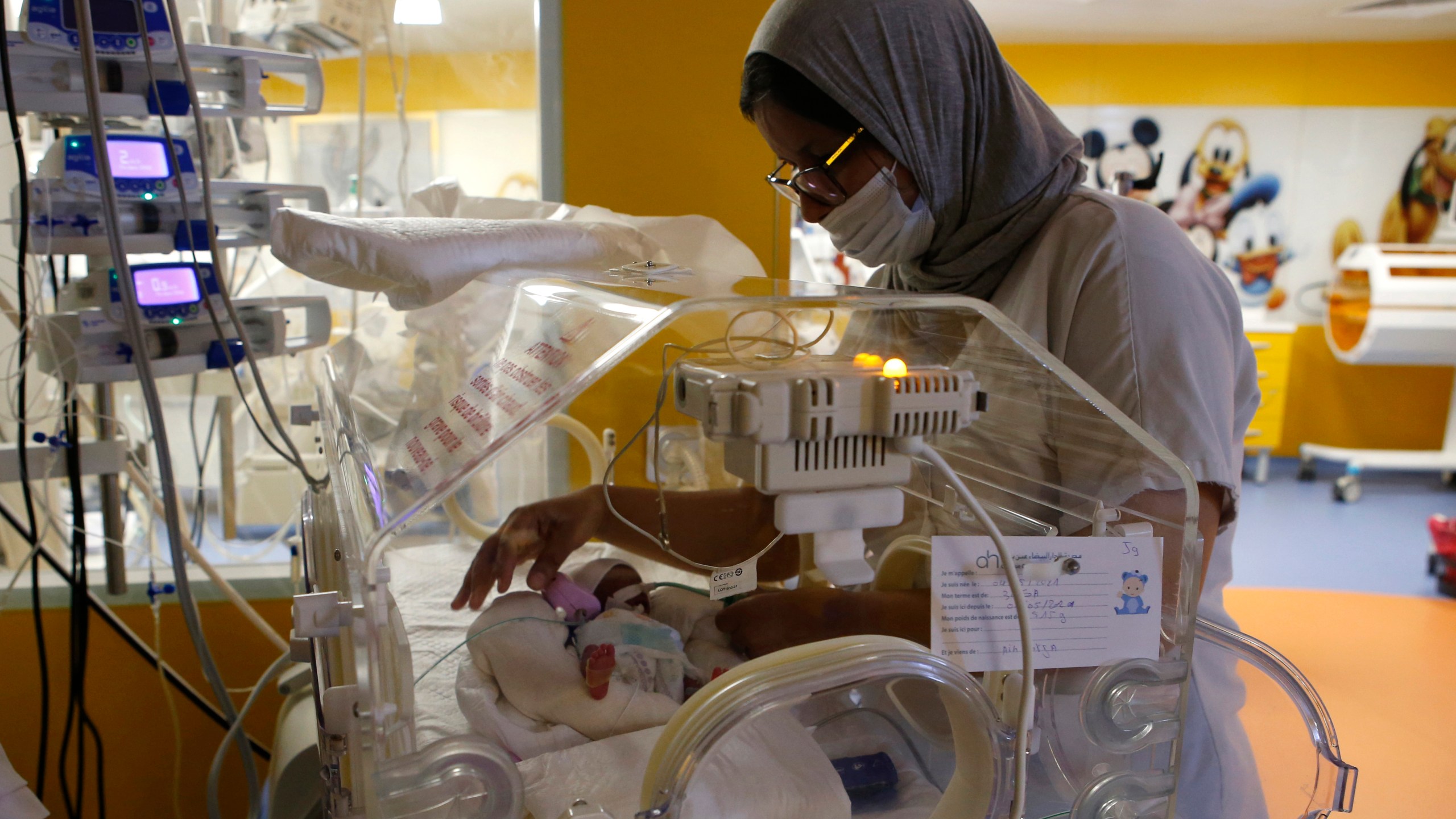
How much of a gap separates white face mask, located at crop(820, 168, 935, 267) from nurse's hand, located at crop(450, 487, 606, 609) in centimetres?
44

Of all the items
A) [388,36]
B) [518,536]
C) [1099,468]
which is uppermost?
[388,36]

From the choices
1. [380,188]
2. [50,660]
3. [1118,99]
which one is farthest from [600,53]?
[1118,99]

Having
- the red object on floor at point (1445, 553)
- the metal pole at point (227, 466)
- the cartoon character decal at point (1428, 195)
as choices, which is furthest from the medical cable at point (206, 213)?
the cartoon character decal at point (1428, 195)

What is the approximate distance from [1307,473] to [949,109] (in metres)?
5.38

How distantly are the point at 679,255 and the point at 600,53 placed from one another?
1.68ft

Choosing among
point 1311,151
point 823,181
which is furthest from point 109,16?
point 1311,151

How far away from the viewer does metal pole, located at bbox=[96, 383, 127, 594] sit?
1.44 metres

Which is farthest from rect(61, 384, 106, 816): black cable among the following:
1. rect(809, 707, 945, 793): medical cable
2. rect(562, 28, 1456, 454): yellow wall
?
rect(809, 707, 945, 793): medical cable

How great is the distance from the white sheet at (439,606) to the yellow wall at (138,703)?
113 cm

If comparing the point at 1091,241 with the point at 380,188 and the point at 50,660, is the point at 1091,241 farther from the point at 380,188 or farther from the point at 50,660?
the point at 50,660

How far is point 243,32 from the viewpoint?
198 centimetres

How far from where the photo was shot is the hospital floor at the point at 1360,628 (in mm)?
2088

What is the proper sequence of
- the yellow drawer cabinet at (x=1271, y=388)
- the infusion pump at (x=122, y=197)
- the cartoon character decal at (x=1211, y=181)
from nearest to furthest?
1. the infusion pump at (x=122, y=197)
2. the yellow drawer cabinet at (x=1271, y=388)
3. the cartoon character decal at (x=1211, y=181)

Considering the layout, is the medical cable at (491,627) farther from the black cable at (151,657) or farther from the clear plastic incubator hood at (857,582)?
the black cable at (151,657)
